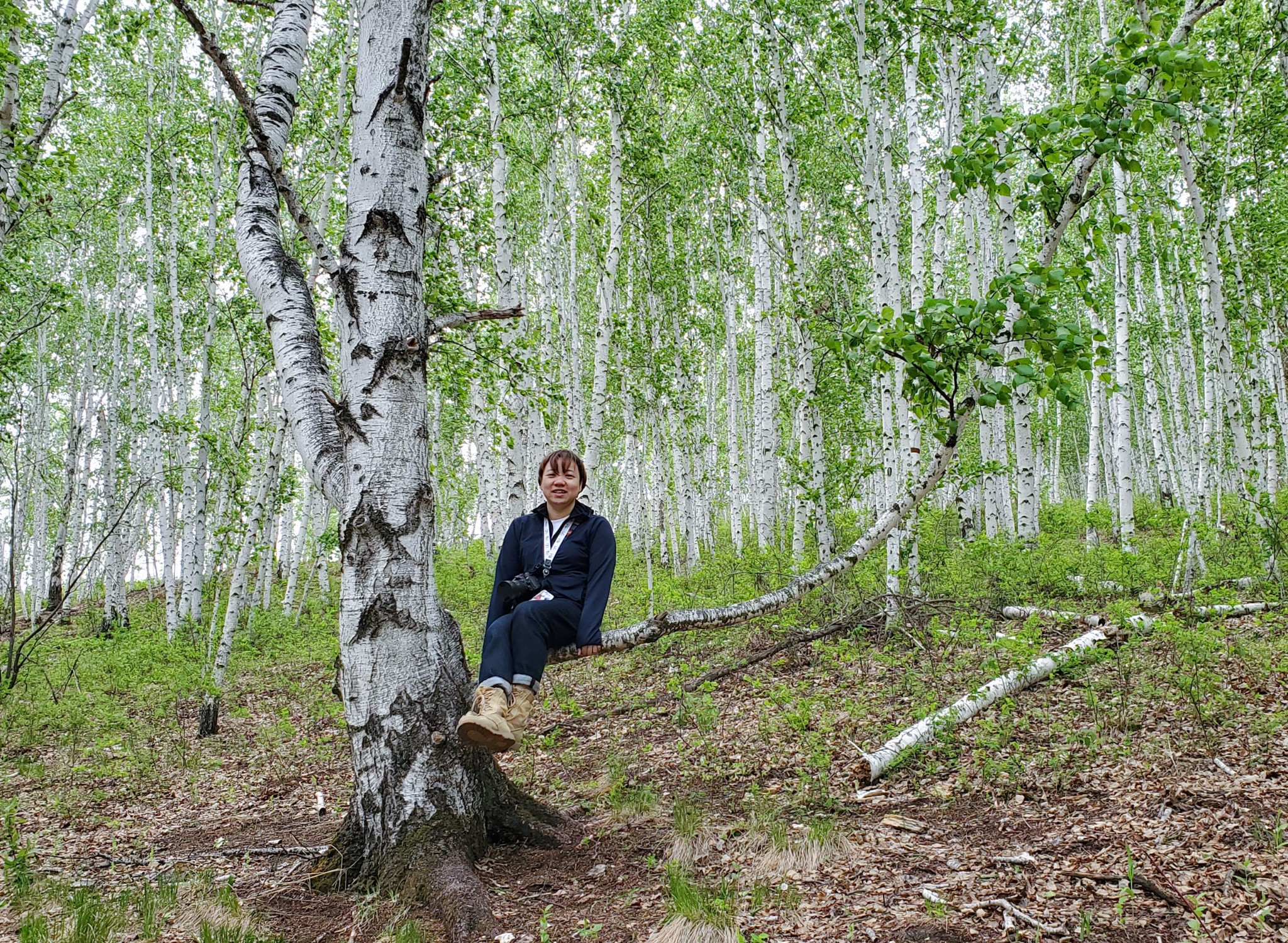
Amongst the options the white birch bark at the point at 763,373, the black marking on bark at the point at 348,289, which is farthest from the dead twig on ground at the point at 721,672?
the white birch bark at the point at 763,373

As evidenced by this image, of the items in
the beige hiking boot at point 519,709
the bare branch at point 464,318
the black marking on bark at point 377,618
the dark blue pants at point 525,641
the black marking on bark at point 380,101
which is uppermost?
the black marking on bark at point 380,101

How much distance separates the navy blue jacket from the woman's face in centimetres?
11

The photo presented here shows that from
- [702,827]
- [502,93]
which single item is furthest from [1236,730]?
[502,93]

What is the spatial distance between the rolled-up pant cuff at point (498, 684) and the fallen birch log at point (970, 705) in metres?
2.32

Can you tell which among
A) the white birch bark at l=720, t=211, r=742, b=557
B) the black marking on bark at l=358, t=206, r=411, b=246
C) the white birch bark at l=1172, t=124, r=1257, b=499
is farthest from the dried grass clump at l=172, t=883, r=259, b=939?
the white birch bark at l=720, t=211, r=742, b=557

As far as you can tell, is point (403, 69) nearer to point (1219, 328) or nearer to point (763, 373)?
point (1219, 328)

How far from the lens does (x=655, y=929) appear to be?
A: 8.86 ft

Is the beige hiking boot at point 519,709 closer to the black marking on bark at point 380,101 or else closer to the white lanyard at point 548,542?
the white lanyard at point 548,542

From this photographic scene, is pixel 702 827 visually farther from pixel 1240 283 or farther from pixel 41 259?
pixel 41 259

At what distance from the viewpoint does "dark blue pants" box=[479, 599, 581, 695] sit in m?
3.24

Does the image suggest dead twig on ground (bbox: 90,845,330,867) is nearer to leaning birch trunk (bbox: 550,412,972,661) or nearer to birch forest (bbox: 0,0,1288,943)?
birch forest (bbox: 0,0,1288,943)

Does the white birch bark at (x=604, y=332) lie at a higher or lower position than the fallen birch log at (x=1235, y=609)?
higher

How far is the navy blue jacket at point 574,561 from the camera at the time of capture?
11.7ft

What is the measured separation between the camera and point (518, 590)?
3629 mm
